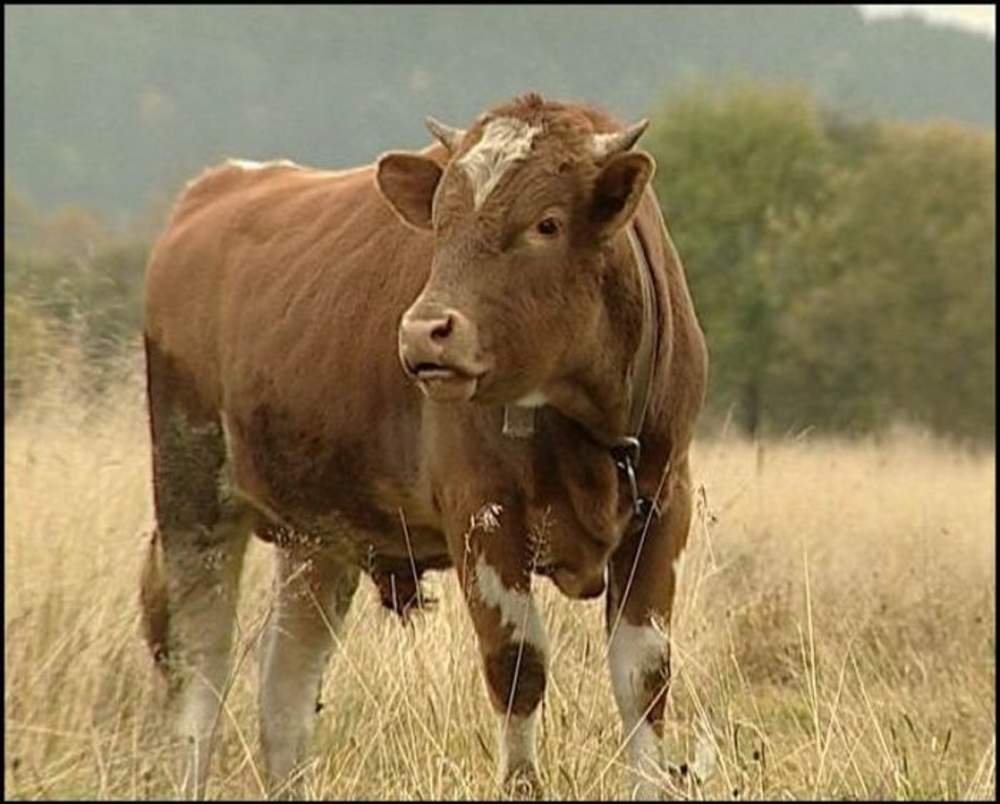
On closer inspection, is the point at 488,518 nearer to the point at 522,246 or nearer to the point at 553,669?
the point at 522,246

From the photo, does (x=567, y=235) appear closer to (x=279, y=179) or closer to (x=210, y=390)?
(x=210, y=390)

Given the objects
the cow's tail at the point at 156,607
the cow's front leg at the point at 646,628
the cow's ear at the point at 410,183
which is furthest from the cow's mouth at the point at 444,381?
the cow's tail at the point at 156,607

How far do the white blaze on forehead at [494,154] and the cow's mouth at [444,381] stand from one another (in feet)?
1.40

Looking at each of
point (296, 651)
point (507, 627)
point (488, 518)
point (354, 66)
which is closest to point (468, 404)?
point (488, 518)

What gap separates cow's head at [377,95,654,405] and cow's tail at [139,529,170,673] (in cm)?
230

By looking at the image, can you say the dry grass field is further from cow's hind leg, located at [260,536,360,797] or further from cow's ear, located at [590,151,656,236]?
cow's ear, located at [590,151,656,236]

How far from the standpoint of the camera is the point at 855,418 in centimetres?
4100

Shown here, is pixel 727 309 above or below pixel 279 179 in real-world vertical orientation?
below

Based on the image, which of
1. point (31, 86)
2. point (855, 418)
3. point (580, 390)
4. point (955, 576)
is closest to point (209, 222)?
point (580, 390)

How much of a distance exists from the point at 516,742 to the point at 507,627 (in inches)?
12.0

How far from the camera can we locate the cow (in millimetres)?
5195

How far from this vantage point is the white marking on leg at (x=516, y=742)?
18.2ft

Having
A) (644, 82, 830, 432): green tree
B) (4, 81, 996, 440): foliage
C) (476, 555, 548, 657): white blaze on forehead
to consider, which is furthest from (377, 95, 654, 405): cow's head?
(644, 82, 830, 432): green tree

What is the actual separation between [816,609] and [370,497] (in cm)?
358
